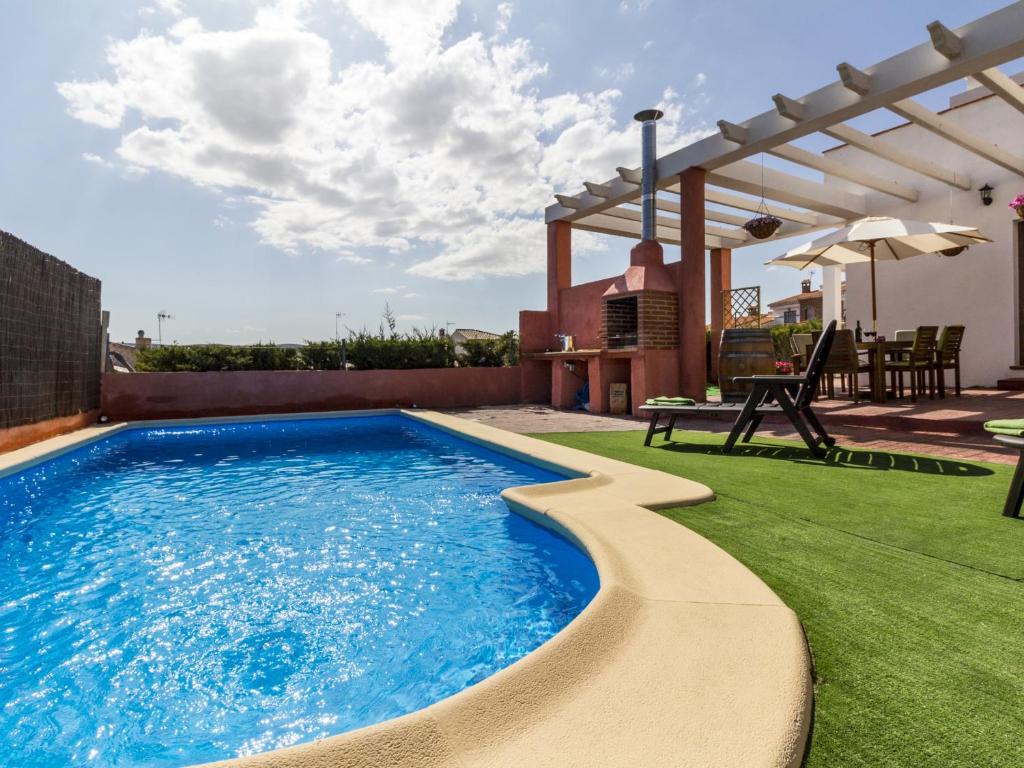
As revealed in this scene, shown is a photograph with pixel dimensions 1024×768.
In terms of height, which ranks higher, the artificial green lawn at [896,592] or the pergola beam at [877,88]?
the pergola beam at [877,88]

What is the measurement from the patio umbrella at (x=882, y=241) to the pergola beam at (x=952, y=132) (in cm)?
123

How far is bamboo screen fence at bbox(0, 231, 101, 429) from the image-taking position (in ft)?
23.5

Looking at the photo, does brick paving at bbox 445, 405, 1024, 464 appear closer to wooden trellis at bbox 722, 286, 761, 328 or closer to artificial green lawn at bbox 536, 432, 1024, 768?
artificial green lawn at bbox 536, 432, 1024, 768

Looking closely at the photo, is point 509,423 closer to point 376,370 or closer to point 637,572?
point 376,370

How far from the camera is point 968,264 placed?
10.1m

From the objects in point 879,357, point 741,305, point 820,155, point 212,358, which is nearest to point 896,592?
point 879,357

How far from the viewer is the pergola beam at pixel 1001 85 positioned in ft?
21.3

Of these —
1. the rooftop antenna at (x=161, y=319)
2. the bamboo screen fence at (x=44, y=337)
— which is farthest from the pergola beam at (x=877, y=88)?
the rooftop antenna at (x=161, y=319)

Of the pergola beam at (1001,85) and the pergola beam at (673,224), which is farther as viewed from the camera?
the pergola beam at (673,224)

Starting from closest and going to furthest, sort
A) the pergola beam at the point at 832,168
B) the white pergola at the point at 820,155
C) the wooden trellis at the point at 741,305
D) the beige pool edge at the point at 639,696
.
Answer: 1. the beige pool edge at the point at 639,696
2. the white pergola at the point at 820,155
3. the pergola beam at the point at 832,168
4. the wooden trellis at the point at 741,305

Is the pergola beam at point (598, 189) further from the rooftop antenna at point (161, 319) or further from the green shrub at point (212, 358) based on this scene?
the rooftop antenna at point (161, 319)

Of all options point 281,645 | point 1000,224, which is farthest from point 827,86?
point 281,645

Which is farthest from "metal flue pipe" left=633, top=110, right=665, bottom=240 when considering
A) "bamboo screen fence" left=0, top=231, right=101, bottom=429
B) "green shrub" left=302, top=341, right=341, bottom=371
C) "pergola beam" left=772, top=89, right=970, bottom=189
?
"bamboo screen fence" left=0, top=231, right=101, bottom=429

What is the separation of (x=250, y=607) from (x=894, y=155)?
422 inches
